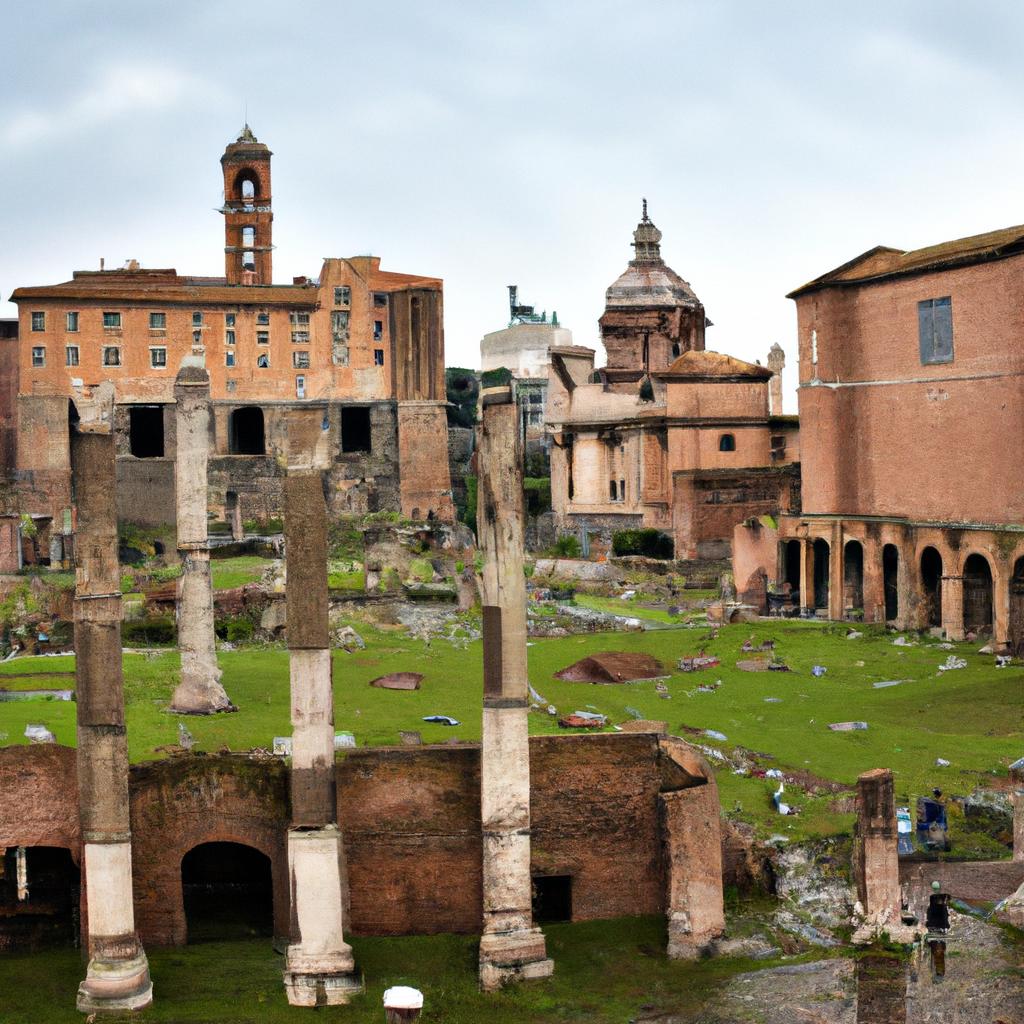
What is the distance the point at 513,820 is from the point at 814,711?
10449mm

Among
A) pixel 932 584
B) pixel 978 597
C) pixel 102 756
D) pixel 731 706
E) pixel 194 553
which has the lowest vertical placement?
pixel 731 706

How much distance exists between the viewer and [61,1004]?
53.1 ft

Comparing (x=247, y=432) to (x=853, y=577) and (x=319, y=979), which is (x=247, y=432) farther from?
(x=319, y=979)

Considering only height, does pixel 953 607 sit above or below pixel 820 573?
below

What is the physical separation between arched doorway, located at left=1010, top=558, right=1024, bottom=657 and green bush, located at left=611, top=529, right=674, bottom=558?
18864 mm

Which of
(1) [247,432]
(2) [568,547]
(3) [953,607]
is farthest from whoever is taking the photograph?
(1) [247,432]

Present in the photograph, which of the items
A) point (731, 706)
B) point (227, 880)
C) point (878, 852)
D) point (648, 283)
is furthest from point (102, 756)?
point (648, 283)

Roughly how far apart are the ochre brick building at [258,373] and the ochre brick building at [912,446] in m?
18.3

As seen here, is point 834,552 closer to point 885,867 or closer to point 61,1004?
point 885,867

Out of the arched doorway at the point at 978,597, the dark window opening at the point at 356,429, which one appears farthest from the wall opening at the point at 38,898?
the dark window opening at the point at 356,429

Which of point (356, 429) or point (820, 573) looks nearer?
point (820, 573)

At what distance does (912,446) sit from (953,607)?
473 centimetres

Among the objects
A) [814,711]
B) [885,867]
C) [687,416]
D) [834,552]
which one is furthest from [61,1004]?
[687,416]

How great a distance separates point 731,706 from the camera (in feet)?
86.9
